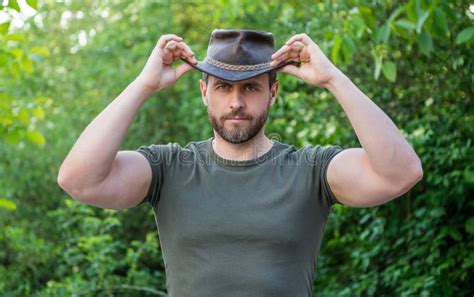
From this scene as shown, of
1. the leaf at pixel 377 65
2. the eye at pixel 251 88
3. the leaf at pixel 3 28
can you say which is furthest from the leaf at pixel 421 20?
→ the leaf at pixel 3 28

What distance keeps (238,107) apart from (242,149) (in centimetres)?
19

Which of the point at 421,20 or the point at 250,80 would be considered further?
the point at 421,20

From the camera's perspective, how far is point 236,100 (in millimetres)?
2775

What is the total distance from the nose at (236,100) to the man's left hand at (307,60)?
0.57ft

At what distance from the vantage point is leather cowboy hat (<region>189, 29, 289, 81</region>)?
281 cm

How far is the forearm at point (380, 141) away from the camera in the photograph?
2.60 m

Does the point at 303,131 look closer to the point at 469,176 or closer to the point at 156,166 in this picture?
the point at 469,176

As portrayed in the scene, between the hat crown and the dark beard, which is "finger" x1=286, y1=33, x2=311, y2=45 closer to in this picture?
the hat crown

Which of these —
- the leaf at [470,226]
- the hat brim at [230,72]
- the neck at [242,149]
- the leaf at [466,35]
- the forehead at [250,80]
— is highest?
the leaf at [466,35]

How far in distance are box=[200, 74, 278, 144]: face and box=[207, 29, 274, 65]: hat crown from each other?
0.26ft

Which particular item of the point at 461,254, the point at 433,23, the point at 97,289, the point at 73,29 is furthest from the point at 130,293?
the point at 73,29

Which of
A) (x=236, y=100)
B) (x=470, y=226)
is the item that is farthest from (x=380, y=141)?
(x=470, y=226)

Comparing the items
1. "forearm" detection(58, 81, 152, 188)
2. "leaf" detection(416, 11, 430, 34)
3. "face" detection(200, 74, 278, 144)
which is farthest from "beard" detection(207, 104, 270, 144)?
"leaf" detection(416, 11, 430, 34)

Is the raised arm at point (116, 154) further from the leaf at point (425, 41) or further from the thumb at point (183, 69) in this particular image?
the leaf at point (425, 41)
